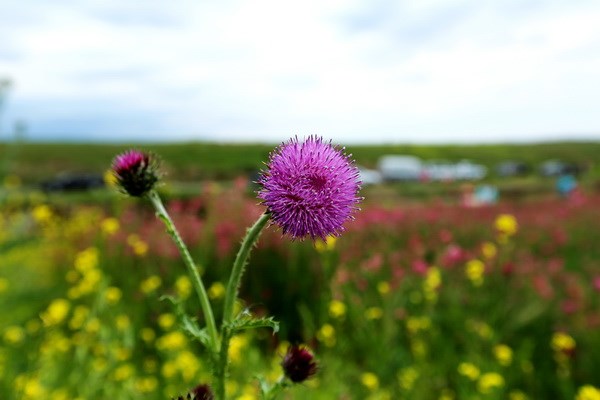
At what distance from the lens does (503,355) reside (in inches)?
165

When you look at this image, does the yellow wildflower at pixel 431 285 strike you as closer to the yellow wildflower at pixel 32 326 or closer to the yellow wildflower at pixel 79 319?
the yellow wildflower at pixel 79 319

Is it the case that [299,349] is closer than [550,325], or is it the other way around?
[299,349]

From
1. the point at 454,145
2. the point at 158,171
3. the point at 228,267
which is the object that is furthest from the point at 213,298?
the point at 454,145

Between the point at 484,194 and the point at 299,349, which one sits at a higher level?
the point at 299,349

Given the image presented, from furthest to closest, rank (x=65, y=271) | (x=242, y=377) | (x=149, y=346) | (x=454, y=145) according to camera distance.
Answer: (x=454, y=145)
(x=65, y=271)
(x=149, y=346)
(x=242, y=377)

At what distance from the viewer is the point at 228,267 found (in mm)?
5695

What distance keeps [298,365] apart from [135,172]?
567mm

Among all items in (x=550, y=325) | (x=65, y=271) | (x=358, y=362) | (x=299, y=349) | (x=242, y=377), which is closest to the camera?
(x=299, y=349)

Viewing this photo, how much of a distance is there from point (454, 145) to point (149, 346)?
71140 mm

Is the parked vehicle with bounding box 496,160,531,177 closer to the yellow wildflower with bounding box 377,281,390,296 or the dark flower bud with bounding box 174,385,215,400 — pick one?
the yellow wildflower with bounding box 377,281,390,296

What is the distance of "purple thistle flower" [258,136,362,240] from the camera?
0.96 meters

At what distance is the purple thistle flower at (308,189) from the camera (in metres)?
0.96

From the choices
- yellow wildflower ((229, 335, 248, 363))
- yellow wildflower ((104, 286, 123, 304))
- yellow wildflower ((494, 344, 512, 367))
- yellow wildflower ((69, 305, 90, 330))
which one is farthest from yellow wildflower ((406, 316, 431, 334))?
yellow wildflower ((69, 305, 90, 330))

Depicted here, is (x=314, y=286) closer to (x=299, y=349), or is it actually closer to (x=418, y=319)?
(x=418, y=319)
